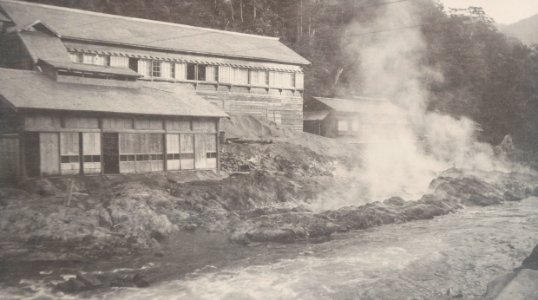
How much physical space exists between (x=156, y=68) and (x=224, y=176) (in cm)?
943

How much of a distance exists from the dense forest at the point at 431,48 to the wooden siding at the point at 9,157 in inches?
1022

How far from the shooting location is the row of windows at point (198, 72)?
26359 mm

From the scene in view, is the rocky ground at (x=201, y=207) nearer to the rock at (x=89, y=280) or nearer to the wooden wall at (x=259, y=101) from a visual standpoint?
the rock at (x=89, y=280)

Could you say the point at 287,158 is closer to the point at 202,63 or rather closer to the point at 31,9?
the point at 202,63

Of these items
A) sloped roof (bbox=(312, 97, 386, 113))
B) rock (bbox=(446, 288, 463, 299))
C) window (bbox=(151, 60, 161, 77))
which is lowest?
rock (bbox=(446, 288, 463, 299))

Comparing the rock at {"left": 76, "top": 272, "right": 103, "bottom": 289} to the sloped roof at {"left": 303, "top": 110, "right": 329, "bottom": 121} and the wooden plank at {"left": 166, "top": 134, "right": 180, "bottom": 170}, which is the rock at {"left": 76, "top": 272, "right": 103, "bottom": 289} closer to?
the wooden plank at {"left": 166, "top": 134, "right": 180, "bottom": 170}

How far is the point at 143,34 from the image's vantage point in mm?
28750

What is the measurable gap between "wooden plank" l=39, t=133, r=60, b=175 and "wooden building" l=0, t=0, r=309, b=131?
206 inches

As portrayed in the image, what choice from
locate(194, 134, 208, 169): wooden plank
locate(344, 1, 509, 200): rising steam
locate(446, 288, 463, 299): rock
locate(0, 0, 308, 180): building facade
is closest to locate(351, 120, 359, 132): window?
locate(344, 1, 509, 200): rising steam

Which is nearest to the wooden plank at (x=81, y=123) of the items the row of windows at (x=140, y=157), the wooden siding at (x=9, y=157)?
the row of windows at (x=140, y=157)

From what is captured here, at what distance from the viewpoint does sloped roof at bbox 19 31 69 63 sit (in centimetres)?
2232

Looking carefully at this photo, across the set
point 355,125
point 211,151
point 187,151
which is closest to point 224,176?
point 211,151

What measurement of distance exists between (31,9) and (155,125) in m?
11.2

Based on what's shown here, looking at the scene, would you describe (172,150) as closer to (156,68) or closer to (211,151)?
(211,151)
